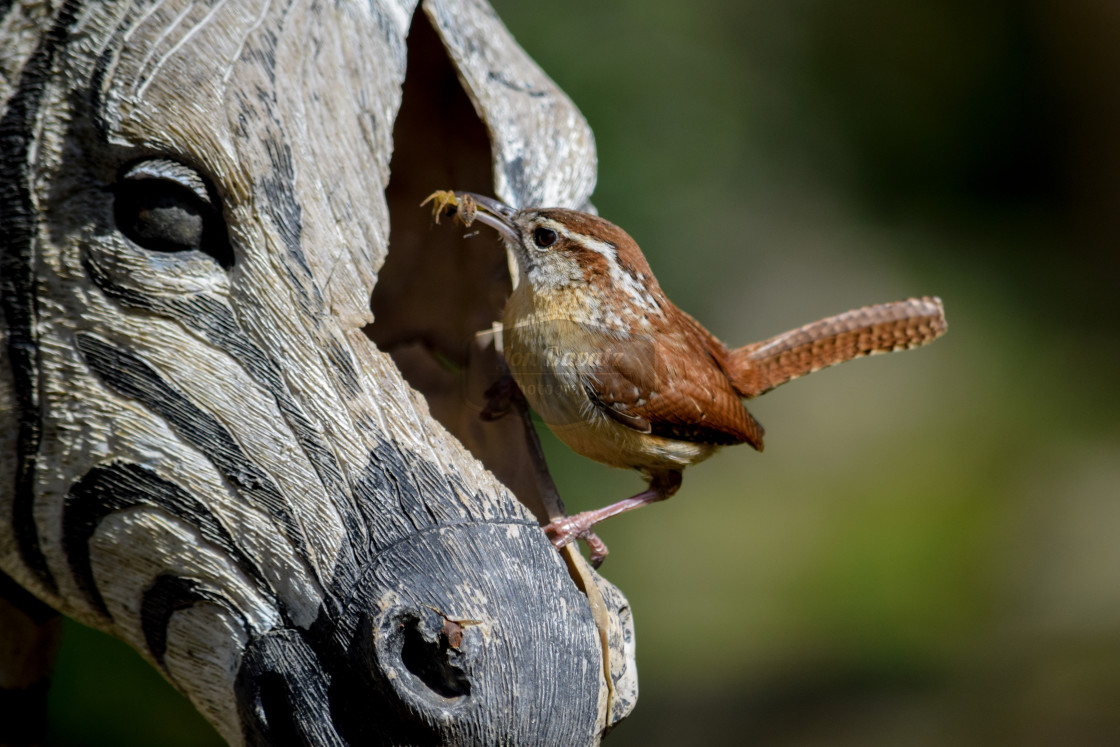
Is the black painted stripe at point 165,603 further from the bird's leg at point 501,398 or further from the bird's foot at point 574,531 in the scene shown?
the bird's leg at point 501,398

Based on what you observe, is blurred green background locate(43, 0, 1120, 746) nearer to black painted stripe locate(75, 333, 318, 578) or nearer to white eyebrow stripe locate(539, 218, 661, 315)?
white eyebrow stripe locate(539, 218, 661, 315)

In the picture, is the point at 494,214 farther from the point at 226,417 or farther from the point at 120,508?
the point at 120,508

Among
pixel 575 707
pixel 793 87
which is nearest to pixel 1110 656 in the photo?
pixel 793 87

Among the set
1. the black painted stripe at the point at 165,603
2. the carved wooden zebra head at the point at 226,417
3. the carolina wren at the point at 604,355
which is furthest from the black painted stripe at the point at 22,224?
the carolina wren at the point at 604,355

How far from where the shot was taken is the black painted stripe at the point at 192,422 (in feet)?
3.26

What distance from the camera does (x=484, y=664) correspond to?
0.90m

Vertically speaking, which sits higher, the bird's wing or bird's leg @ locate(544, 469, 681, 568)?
the bird's wing

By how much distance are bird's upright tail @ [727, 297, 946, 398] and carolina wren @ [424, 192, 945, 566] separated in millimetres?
160

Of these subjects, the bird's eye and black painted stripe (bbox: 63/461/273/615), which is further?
the bird's eye

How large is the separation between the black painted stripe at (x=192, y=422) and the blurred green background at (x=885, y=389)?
2431 millimetres

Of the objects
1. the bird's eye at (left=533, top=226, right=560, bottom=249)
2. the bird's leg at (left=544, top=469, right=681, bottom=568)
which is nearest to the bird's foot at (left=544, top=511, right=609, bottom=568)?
the bird's leg at (left=544, top=469, right=681, bottom=568)

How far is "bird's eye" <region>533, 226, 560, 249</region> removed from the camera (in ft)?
4.75

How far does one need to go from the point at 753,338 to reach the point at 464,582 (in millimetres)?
3544

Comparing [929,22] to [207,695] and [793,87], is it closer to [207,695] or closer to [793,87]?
[793,87]
